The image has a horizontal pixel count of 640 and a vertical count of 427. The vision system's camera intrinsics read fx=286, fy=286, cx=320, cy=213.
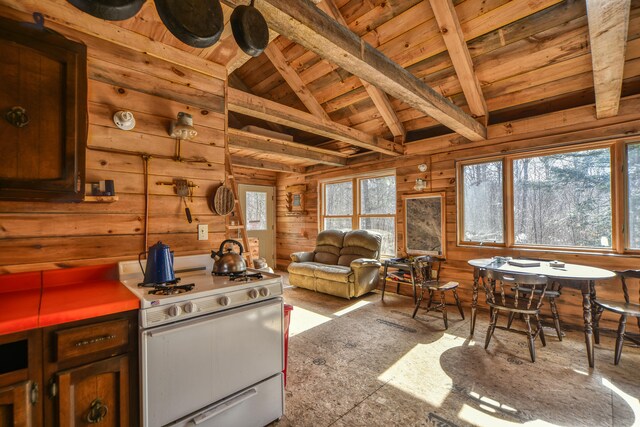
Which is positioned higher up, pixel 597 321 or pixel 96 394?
pixel 96 394

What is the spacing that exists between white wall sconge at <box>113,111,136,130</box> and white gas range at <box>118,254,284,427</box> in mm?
860

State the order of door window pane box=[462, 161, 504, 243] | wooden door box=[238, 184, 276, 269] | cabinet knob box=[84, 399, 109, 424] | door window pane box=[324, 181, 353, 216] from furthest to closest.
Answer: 1. wooden door box=[238, 184, 276, 269]
2. door window pane box=[324, 181, 353, 216]
3. door window pane box=[462, 161, 504, 243]
4. cabinet knob box=[84, 399, 109, 424]

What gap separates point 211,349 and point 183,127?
55.7 inches

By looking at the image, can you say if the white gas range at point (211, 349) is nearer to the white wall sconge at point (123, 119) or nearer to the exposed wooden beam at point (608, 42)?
the white wall sconge at point (123, 119)

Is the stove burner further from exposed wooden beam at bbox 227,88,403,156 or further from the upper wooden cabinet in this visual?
exposed wooden beam at bbox 227,88,403,156

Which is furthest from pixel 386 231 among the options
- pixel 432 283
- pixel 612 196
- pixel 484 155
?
pixel 612 196

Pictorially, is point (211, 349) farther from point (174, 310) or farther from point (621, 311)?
point (621, 311)

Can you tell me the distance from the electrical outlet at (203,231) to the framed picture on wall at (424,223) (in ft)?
11.4

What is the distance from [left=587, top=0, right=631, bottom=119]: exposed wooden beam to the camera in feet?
5.42

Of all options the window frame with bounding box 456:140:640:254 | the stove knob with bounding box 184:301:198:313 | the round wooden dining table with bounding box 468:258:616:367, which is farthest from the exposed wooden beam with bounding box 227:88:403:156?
the round wooden dining table with bounding box 468:258:616:367

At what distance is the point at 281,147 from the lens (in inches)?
195

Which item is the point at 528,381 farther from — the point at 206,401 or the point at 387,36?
the point at 387,36

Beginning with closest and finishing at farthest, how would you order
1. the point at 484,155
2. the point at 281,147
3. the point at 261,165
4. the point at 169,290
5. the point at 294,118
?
the point at 169,290 < the point at 294,118 < the point at 484,155 < the point at 281,147 < the point at 261,165

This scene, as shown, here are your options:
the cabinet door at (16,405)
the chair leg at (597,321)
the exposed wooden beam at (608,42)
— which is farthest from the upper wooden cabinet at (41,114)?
the chair leg at (597,321)
